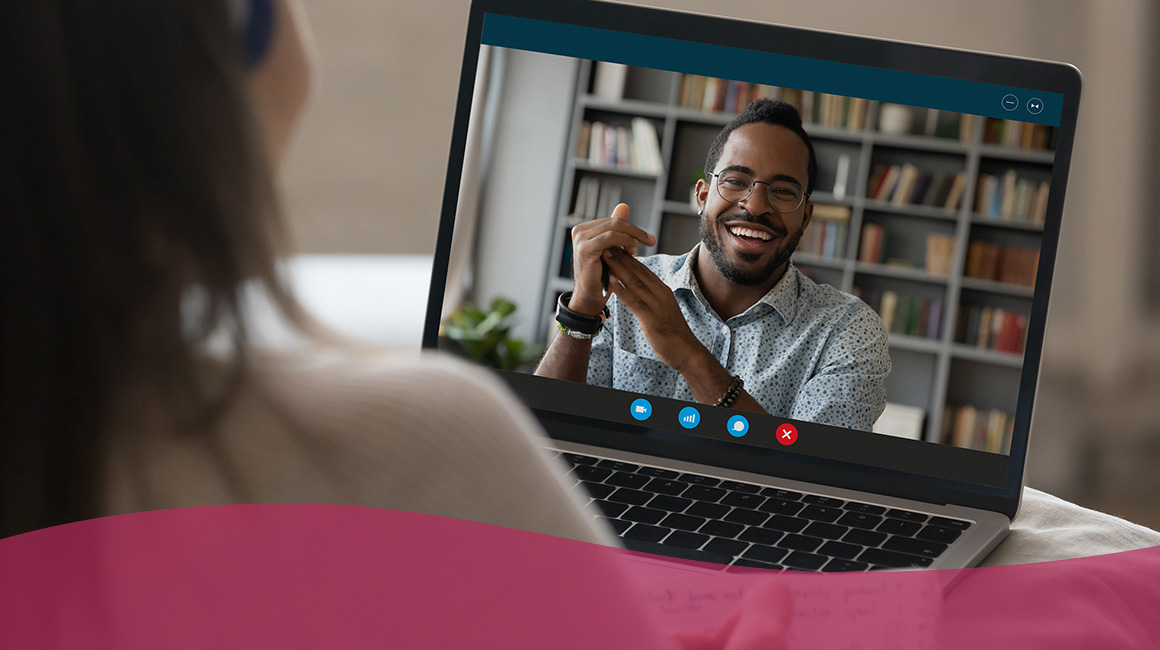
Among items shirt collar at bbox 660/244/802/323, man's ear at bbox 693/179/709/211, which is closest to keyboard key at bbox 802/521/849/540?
shirt collar at bbox 660/244/802/323

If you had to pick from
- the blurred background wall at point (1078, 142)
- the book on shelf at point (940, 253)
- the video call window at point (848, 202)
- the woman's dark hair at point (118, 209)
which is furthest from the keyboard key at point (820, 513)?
the blurred background wall at point (1078, 142)

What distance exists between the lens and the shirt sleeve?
2.50 feet

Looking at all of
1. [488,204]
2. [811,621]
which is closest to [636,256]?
[488,204]

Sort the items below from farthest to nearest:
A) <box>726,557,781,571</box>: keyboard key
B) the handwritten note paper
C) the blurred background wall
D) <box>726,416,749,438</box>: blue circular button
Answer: the blurred background wall
<box>726,416,749,438</box>: blue circular button
<box>726,557,781,571</box>: keyboard key
the handwritten note paper

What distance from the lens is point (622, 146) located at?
865 millimetres

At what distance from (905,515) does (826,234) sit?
0.26 m

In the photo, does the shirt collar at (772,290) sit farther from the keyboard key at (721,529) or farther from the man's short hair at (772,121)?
the keyboard key at (721,529)

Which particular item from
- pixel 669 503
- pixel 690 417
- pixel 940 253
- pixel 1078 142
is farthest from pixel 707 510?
pixel 1078 142

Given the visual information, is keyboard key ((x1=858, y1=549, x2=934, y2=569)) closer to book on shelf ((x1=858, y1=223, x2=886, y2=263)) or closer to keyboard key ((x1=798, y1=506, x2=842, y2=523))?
keyboard key ((x1=798, y1=506, x2=842, y2=523))

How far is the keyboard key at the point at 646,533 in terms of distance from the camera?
0.60 m

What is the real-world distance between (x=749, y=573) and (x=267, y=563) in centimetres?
33

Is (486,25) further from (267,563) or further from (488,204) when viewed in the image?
(267,563)

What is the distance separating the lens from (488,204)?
839 mm

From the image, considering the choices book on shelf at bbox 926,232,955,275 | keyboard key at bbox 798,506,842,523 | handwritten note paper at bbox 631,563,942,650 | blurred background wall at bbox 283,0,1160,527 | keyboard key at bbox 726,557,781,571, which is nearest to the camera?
handwritten note paper at bbox 631,563,942,650
